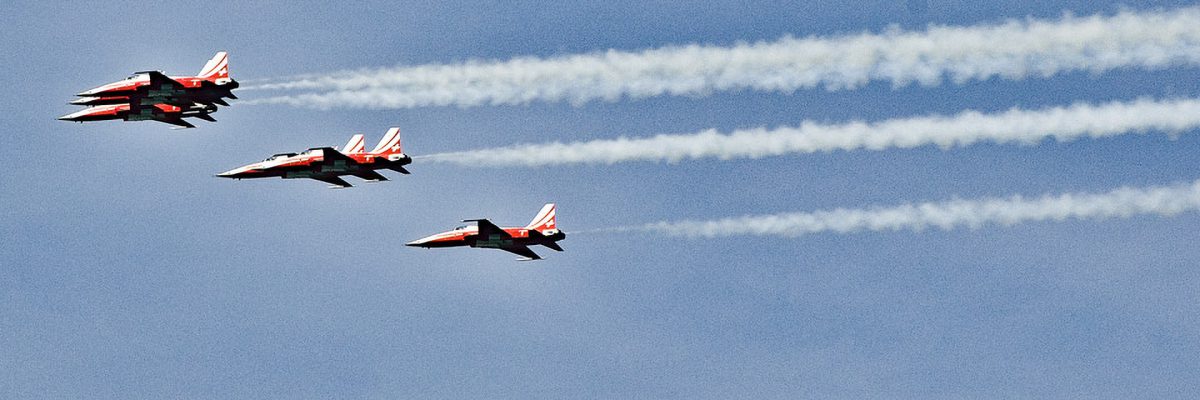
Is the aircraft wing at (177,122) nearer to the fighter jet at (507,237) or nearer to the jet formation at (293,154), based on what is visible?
the jet formation at (293,154)

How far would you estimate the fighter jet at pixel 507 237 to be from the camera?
304 feet

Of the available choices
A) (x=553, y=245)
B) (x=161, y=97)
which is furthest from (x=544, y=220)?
(x=161, y=97)

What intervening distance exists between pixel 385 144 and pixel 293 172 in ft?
14.9

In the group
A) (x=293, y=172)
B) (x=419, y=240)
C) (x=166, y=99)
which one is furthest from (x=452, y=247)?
(x=166, y=99)

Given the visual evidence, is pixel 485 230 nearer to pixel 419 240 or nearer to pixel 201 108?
pixel 419 240

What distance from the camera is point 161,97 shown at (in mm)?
93250

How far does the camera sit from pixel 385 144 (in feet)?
304

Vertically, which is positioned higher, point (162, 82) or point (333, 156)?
point (162, 82)

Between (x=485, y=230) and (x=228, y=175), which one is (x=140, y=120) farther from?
(x=485, y=230)

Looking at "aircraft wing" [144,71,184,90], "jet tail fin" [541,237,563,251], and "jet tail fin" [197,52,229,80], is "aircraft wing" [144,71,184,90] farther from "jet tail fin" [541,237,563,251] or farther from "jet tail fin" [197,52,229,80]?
"jet tail fin" [541,237,563,251]

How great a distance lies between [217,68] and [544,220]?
14.8 meters

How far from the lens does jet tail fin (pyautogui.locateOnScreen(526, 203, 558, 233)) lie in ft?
308

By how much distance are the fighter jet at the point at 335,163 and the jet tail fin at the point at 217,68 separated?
168 inches

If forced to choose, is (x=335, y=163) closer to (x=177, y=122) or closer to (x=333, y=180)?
(x=333, y=180)
